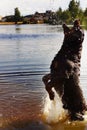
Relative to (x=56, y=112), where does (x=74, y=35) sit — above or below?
above

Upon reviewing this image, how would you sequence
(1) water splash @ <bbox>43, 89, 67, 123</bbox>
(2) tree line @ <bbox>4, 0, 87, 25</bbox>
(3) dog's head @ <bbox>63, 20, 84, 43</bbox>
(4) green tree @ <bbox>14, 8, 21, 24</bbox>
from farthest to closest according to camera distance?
(4) green tree @ <bbox>14, 8, 21, 24</bbox>
(2) tree line @ <bbox>4, 0, 87, 25</bbox>
(1) water splash @ <bbox>43, 89, 67, 123</bbox>
(3) dog's head @ <bbox>63, 20, 84, 43</bbox>

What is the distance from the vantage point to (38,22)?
15900cm

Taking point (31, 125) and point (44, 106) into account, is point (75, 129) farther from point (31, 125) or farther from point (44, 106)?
point (44, 106)

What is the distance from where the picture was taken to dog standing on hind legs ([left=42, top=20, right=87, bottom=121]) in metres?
10.2

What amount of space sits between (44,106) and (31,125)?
1.70m

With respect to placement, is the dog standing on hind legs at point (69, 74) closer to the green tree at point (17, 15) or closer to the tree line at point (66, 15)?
the tree line at point (66, 15)

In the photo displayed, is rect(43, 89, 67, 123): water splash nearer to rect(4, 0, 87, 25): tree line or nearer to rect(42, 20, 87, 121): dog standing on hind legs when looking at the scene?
rect(42, 20, 87, 121): dog standing on hind legs

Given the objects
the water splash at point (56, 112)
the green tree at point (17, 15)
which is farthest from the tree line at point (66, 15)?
the water splash at point (56, 112)

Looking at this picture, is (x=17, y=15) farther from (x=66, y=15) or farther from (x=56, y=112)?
(x=56, y=112)

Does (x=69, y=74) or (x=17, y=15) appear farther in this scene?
(x=17, y=15)

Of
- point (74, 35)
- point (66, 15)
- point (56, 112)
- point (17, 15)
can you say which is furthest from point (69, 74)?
point (17, 15)

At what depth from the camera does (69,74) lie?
10.2m

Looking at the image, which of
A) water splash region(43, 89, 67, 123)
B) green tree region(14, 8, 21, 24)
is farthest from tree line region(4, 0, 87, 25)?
water splash region(43, 89, 67, 123)

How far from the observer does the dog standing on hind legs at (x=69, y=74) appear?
Answer: 33.4 ft
